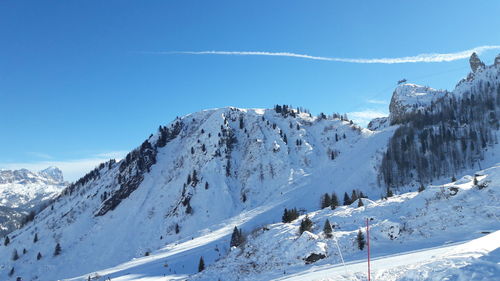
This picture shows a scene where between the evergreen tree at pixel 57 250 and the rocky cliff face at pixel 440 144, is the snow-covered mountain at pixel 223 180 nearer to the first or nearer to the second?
the rocky cliff face at pixel 440 144

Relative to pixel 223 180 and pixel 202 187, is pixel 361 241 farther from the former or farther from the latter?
pixel 223 180

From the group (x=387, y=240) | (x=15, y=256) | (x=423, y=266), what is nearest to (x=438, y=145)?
(x=387, y=240)

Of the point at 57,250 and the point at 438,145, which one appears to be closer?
the point at 57,250

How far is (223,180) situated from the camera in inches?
4028

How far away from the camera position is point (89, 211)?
108125 millimetres

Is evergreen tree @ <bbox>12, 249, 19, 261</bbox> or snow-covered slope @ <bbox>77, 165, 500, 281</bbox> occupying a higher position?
snow-covered slope @ <bbox>77, 165, 500, 281</bbox>

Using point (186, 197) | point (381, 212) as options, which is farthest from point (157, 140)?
point (381, 212)

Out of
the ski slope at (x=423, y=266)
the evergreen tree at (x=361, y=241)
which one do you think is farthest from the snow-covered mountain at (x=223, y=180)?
the ski slope at (x=423, y=266)

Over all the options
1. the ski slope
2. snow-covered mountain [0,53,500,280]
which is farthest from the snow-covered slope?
snow-covered mountain [0,53,500,280]

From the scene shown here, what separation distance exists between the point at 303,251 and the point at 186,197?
7065cm

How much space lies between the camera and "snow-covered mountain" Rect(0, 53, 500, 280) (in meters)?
82.0

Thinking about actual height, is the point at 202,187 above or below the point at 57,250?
above

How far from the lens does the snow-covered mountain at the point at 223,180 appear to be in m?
82.0

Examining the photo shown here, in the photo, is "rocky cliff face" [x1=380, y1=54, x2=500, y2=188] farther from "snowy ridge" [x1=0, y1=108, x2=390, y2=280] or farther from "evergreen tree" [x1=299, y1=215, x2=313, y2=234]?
"evergreen tree" [x1=299, y1=215, x2=313, y2=234]
